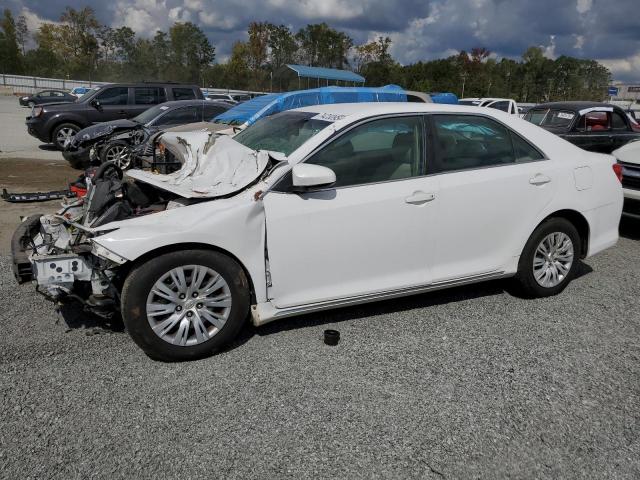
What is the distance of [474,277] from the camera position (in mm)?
4199

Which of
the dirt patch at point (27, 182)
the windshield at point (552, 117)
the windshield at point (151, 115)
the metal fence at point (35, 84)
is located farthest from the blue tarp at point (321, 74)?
the metal fence at point (35, 84)

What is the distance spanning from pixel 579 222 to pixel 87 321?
4.21 metres

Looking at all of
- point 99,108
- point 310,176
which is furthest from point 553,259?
point 99,108

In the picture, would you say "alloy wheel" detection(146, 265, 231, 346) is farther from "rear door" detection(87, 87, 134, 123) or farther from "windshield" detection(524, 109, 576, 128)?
"rear door" detection(87, 87, 134, 123)

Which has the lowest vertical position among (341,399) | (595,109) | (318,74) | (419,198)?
(341,399)

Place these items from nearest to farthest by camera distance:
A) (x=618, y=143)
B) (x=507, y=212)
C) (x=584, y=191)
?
(x=507, y=212), (x=584, y=191), (x=618, y=143)

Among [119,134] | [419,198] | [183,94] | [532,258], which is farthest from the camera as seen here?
[183,94]

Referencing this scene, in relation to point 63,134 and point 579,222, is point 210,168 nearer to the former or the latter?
point 579,222

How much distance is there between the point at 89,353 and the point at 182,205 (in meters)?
1.20

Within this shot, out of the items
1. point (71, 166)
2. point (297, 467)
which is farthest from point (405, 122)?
point (71, 166)

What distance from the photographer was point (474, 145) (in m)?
4.15

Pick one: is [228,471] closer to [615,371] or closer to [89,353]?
[89,353]

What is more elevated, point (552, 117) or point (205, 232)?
point (552, 117)

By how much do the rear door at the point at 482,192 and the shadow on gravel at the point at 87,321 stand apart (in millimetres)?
2446
